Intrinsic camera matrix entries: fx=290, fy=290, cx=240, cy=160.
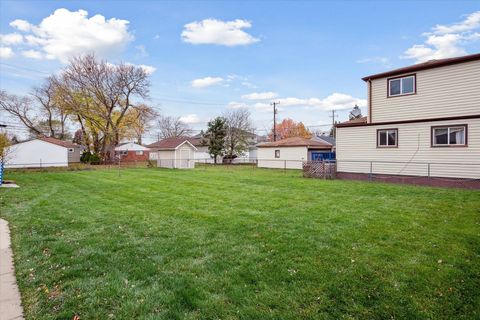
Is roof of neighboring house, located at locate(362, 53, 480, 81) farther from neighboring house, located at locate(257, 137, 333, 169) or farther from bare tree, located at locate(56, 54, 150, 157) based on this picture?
bare tree, located at locate(56, 54, 150, 157)

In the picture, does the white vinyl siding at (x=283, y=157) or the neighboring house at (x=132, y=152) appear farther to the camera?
the neighboring house at (x=132, y=152)

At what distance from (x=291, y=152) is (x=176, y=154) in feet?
40.2

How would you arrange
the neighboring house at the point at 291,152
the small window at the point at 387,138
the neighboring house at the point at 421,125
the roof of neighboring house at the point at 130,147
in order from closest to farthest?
1. the neighboring house at the point at 421,125
2. the small window at the point at 387,138
3. the neighboring house at the point at 291,152
4. the roof of neighboring house at the point at 130,147

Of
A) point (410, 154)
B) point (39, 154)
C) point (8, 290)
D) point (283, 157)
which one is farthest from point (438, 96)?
point (39, 154)

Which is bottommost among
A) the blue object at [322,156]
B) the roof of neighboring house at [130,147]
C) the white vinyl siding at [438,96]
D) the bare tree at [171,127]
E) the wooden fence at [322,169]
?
the wooden fence at [322,169]

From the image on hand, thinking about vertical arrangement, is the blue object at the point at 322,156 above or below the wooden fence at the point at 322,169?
above

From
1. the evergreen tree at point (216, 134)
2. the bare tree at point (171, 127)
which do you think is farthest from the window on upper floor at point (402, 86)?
the bare tree at point (171, 127)

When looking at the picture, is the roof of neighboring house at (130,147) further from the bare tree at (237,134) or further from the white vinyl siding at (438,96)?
the white vinyl siding at (438,96)

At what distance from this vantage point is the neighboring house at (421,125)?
43.1ft

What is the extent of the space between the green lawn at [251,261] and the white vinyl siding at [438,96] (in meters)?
7.33

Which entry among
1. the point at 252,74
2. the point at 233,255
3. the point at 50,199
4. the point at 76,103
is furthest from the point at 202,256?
the point at 76,103

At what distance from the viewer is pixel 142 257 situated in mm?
4586

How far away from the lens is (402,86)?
1530 cm

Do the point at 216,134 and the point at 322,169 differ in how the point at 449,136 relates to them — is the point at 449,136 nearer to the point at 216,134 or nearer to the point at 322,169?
the point at 322,169
